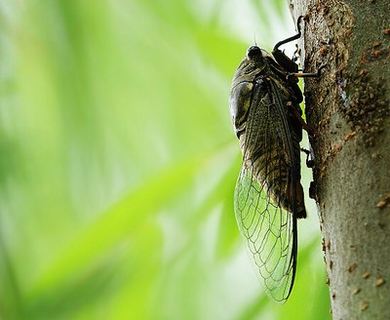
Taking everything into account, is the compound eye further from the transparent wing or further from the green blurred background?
the transparent wing

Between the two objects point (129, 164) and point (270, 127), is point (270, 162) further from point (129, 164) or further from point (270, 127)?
point (129, 164)

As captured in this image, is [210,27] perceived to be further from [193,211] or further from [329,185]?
[329,185]

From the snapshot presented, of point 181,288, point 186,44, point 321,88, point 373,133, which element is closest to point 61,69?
point 186,44

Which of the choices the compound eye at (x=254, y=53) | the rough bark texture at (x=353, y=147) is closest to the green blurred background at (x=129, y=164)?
the compound eye at (x=254, y=53)

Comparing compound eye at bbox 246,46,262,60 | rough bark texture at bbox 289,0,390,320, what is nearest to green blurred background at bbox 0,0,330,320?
compound eye at bbox 246,46,262,60

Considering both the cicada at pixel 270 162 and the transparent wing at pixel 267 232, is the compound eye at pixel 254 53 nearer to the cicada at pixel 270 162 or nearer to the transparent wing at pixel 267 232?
the cicada at pixel 270 162

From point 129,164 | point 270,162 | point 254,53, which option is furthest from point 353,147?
point 129,164
